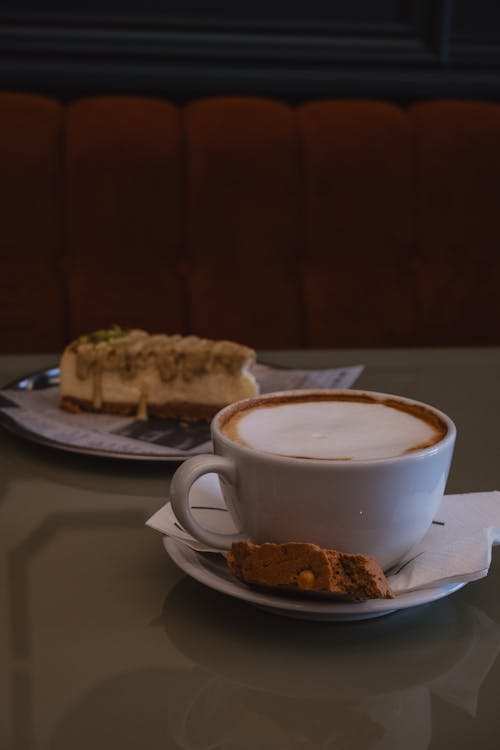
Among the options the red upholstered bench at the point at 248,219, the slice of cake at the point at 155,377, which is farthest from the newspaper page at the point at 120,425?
the red upholstered bench at the point at 248,219

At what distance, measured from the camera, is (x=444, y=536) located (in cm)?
52

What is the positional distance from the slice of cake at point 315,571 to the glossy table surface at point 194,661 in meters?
0.03

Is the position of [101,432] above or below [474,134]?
below

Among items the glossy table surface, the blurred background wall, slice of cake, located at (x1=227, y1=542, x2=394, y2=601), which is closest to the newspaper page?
the glossy table surface

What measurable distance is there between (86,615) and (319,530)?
127mm

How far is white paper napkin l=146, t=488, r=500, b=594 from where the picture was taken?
0.47m

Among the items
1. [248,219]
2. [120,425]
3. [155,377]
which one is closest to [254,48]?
[248,219]

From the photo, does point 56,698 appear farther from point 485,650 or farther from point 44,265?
point 44,265

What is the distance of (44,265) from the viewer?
162cm

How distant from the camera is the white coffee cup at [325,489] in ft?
1.48

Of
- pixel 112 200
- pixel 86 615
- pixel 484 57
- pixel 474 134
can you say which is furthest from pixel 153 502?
pixel 484 57

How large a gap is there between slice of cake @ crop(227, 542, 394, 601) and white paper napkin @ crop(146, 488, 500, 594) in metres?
0.03

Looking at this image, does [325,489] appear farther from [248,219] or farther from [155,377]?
[248,219]

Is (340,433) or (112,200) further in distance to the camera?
(112,200)
